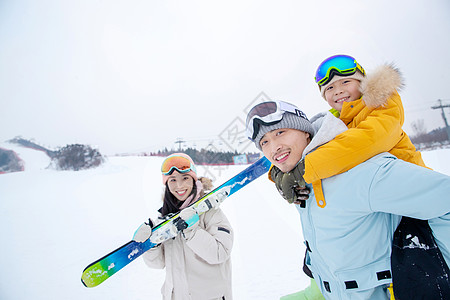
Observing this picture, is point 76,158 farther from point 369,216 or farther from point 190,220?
point 369,216

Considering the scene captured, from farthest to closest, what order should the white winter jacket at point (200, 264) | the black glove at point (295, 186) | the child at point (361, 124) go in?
1. the white winter jacket at point (200, 264)
2. the black glove at point (295, 186)
3. the child at point (361, 124)

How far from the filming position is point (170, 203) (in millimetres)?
2330

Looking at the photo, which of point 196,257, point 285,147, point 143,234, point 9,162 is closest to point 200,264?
point 196,257

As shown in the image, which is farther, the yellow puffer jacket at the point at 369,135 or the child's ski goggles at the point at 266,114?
the child's ski goggles at the point at 266,114

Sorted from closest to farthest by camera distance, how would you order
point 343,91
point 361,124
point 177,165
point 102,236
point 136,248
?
point 361,124
point 343,91
point 136,248
point 177,165
point 102,236

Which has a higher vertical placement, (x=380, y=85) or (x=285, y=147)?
(x=380, y=85)

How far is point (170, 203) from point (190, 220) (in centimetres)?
48

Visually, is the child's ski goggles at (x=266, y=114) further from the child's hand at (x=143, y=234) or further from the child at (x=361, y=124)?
the child's hand at (x=143, y=234)

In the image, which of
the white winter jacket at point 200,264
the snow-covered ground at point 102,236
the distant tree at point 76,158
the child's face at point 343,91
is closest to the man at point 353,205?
the child's face at point 343,91

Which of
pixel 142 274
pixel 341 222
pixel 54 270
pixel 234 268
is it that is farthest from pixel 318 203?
pixel 54 270

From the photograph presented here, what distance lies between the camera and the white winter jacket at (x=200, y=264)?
179 centimetres

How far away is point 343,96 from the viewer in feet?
5.54

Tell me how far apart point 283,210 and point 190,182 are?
6325mm

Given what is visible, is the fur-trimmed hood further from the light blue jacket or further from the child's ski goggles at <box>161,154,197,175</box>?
the child's ski goggles at <box>161,154,197,175</box>
